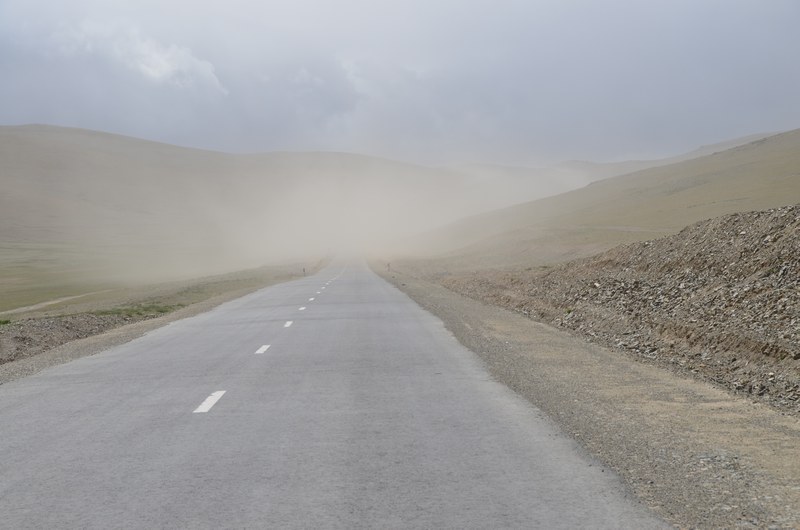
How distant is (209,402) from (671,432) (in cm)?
600

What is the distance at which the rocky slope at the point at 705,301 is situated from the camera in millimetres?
13867

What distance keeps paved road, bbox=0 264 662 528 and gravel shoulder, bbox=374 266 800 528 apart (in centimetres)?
36

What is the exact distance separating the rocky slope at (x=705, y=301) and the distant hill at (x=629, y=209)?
37826 mm

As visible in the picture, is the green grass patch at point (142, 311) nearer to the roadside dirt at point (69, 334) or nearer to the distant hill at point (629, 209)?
the roadside dirt at point (69, 334)

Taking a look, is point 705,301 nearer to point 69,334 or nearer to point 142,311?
point 69,334

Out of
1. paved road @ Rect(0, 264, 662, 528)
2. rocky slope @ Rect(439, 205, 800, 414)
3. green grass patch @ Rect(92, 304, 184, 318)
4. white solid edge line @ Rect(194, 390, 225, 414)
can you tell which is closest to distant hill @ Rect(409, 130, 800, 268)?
green grass patch @ Rect(92, 304, 184, 318)

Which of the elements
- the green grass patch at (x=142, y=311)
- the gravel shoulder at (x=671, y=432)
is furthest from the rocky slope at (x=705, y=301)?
the green grass patch at (x=142, y=311)

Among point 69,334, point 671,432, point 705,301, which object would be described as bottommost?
point 671,432

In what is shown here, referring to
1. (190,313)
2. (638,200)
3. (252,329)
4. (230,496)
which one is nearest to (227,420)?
(230,496)

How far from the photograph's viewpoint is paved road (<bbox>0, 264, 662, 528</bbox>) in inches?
239

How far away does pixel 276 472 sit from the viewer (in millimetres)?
7203

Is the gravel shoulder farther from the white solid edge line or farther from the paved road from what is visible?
the white solid edge line


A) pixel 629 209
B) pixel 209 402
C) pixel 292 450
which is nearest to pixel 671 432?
pixel 292 450

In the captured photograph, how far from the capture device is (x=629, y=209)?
10638 centimetres
